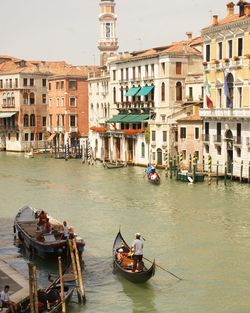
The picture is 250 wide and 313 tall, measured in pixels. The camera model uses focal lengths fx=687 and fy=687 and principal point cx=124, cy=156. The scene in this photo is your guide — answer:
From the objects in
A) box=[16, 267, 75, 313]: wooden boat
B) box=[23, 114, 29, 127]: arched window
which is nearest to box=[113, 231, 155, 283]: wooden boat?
box=[16, 267, 75, 313]: wooden boat

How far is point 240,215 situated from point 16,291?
37.3ft

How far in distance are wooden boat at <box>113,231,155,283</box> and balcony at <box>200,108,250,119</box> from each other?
52.5ft

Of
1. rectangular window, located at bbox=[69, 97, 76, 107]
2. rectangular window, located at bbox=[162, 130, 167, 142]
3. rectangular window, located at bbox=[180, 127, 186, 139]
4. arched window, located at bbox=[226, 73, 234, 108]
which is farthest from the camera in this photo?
rectangular window, located at bbox=[69, 97, 76, 107]

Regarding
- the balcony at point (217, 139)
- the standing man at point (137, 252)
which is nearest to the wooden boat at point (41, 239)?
the standing man at point (137, 252)

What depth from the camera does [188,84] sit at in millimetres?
39688

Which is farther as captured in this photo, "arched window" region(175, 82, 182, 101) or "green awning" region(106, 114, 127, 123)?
"green awning" region(106, 114, 127, 123)

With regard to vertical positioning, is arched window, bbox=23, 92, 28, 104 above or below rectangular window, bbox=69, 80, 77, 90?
below

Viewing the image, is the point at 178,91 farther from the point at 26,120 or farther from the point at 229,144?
the point at 26,120

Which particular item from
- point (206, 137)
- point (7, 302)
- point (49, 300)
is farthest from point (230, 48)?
point (7, 302)

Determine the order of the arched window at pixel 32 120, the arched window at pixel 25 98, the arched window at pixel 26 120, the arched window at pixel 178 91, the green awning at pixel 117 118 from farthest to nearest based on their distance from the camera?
the arched window at pixel 32 120, the arched window at pixel 26 120, the arched window at pixel 25 98, the green awning at pixel 117 118, the arched window at pixel 178 91

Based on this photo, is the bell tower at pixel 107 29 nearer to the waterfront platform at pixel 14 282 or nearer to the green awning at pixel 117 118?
the green awning at pixel 117 118

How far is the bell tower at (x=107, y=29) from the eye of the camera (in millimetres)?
76062

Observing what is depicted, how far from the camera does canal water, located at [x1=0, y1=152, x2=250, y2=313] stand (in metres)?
14.0

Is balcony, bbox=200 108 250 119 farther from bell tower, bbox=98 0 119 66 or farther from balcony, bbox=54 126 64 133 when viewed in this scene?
bell tower, bbox=98 0 119 66
